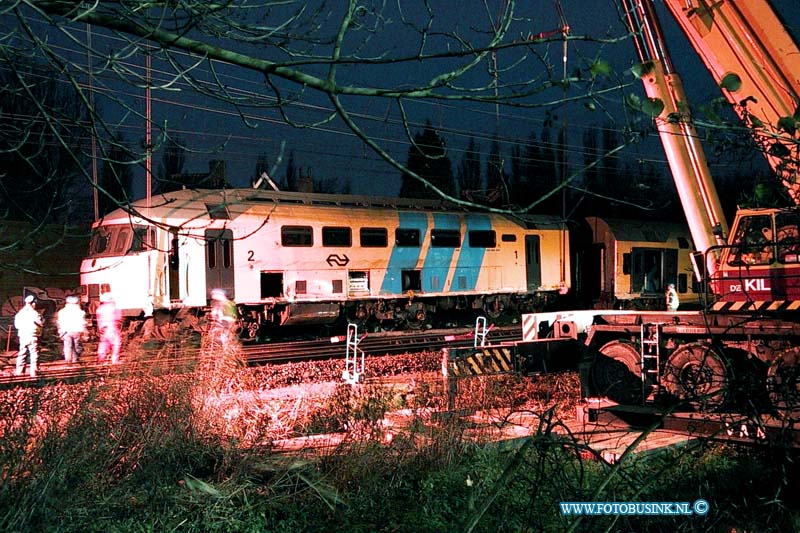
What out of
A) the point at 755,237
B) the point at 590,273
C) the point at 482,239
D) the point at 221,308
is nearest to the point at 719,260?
the point at 755,237

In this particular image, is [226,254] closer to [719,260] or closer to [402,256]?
[402,256]

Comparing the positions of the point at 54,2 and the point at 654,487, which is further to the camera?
the point at 654,487

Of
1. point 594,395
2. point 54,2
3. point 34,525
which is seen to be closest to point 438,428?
point 34,525

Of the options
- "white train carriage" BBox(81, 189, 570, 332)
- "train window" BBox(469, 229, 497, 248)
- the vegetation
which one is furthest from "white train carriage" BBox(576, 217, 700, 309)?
the vegetation

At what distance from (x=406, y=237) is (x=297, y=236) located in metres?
3.84

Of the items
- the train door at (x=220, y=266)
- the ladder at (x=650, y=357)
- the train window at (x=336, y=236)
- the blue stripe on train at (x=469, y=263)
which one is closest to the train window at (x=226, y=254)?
the train door at (x=220, y=266)

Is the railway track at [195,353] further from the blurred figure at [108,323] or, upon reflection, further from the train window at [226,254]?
the train window at [226,254]

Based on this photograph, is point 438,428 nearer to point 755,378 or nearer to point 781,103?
point 755,378

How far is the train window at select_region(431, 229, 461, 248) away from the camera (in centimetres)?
2495

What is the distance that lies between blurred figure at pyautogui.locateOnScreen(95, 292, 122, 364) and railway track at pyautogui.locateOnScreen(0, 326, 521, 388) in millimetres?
465

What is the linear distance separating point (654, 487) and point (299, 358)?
12.5 metres

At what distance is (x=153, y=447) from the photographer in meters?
6.99

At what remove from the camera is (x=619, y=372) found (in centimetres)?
1108

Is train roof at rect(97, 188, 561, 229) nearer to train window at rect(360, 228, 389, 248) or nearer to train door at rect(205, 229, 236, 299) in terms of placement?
train door at rect(205, 229, 236, 299)
